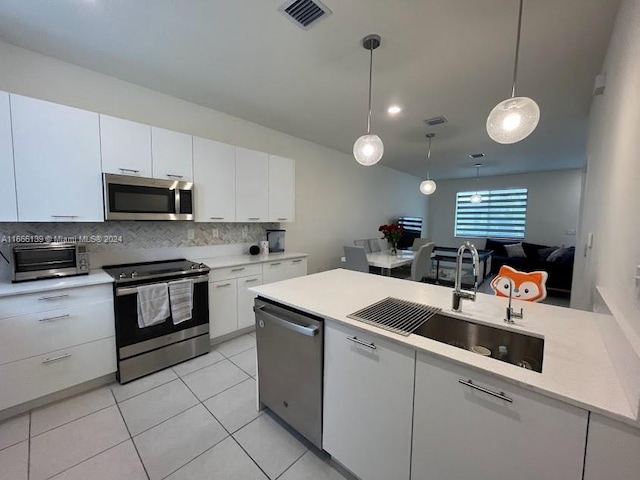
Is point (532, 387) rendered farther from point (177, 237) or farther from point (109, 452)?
point (177, 237)

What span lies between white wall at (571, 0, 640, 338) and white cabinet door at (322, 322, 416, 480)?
88 cm

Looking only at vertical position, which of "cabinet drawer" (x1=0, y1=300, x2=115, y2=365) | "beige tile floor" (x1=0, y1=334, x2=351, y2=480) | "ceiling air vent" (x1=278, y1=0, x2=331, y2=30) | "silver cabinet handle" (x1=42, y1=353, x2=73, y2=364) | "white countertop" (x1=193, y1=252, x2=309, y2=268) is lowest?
"beige tile floor" (x1=0, y1=334, x2=351, y2=480)

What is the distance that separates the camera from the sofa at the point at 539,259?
479 cm

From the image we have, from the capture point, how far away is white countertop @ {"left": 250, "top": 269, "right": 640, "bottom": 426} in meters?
0.76

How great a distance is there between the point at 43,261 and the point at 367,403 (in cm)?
251

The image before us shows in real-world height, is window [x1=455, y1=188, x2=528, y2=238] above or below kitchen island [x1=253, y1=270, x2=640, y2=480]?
above

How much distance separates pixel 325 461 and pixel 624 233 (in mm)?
1943

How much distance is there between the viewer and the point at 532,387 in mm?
790

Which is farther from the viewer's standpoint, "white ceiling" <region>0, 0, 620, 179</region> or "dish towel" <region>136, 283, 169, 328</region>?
"dish towel" <region>136, 283, 169, 328</region>

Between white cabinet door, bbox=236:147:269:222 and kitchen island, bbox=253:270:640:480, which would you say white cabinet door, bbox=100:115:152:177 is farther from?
kitchen island, bbox=253:270:640:480

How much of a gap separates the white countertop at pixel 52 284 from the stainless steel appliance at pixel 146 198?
51cm

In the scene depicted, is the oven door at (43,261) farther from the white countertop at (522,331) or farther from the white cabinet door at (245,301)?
the white countertop at (522,331)

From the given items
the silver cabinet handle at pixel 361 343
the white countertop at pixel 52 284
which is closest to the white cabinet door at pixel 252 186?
the white countertop at pixel 52 284

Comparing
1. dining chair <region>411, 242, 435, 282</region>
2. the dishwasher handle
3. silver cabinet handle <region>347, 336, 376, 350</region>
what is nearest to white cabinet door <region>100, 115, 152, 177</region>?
the dishwasher handle
